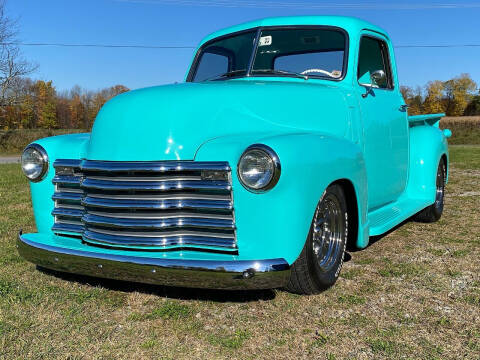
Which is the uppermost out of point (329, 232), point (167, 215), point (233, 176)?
point (233, 176)

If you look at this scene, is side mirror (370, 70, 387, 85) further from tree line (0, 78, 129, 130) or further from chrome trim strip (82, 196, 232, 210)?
tree line (0, 78, 129, 130)

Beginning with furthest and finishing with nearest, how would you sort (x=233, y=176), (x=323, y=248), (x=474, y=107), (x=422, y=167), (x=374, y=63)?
(x=474, y=107) < (x=422, y=167) < (x=374, y=63) < (x=323, y=248) < (x=233, y=176)

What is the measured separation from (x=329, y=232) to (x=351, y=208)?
32 centimetres

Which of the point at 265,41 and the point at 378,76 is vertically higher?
the point at 265,41

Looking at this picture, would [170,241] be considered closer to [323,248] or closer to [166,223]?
[166,223]

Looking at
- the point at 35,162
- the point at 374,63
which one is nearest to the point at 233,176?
the point at 35,162

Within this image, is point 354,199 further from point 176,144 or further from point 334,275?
point 176,144

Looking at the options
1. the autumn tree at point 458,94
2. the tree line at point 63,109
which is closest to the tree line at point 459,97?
the autumn tree at point 458,94

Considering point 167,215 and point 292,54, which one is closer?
point 167,215

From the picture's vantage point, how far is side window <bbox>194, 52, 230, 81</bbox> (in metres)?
4.43

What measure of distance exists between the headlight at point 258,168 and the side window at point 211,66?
1993 millimetres

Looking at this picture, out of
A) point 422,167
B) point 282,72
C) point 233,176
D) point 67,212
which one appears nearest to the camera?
point 233,176

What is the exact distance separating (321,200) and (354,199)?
1.74 feet

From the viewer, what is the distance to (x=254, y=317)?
2869 mm
